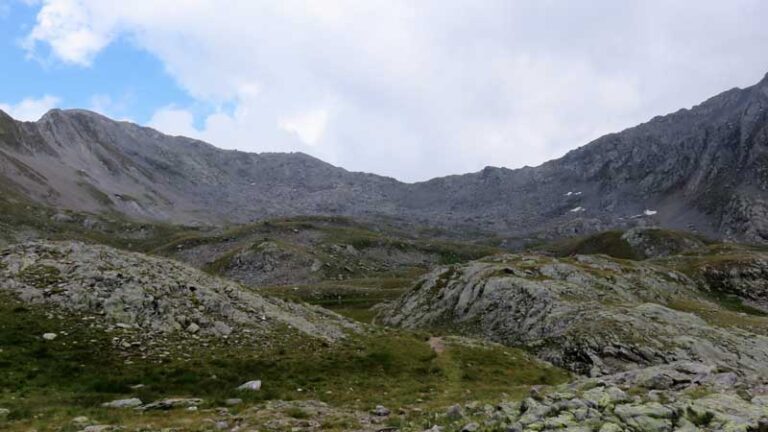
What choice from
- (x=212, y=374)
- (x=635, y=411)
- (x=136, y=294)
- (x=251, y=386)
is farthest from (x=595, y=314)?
(x=136, y=294)

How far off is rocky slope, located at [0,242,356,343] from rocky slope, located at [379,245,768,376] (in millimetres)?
25665

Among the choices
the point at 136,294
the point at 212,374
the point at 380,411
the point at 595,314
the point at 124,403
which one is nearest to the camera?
the point at 124,403

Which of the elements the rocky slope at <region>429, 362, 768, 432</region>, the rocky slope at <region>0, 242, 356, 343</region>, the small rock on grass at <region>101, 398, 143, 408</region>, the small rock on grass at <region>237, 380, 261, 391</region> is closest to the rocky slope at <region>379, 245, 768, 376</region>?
the rocky slope at <region>429, 362, 768, 432</region>

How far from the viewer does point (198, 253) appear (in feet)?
635

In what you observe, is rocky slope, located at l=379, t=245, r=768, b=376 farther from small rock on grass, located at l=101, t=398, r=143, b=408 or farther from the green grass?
small rock on grass, located at l=101, t=398, r=143, b=408

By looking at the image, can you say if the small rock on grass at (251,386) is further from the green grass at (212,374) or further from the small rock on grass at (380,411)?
the small rock on grass at (380,411)

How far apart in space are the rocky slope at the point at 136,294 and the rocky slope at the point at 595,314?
25665 millimetres

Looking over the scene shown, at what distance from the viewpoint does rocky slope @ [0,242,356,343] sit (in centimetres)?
3609

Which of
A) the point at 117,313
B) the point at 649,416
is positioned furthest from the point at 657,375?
the point at 117,313

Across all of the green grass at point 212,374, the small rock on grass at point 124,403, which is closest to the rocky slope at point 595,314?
the green grass at point 212,374

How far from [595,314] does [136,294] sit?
45577 mm

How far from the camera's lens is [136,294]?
125 ft

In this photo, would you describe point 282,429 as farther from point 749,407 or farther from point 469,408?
point 749,407

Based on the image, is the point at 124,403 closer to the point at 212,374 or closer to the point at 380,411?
the point at 212,374
